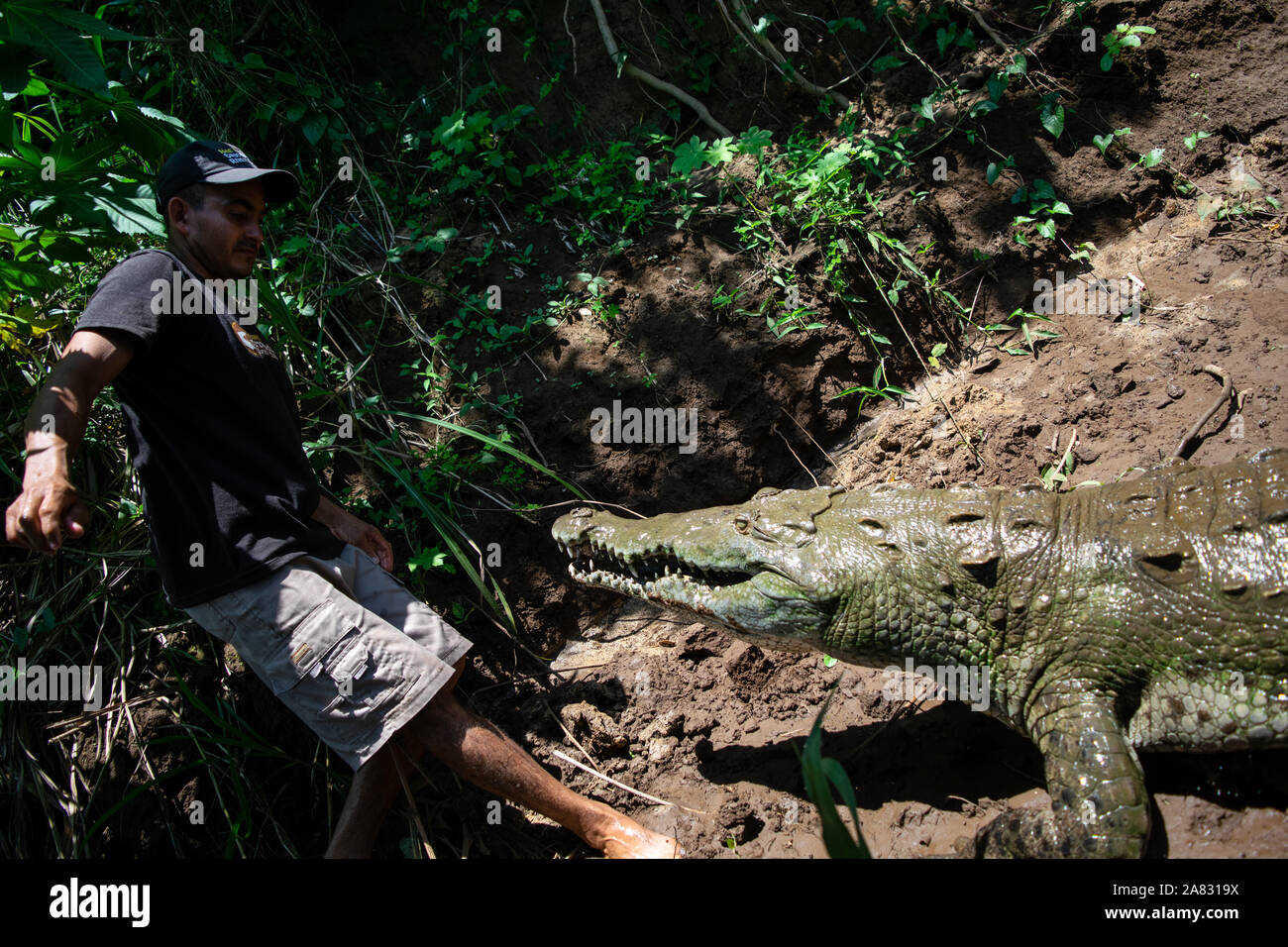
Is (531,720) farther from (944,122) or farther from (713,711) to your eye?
(944,122)

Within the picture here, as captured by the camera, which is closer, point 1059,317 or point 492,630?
point 492,630

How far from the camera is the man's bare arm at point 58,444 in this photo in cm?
210

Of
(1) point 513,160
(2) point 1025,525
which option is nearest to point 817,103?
(1) point 513,160

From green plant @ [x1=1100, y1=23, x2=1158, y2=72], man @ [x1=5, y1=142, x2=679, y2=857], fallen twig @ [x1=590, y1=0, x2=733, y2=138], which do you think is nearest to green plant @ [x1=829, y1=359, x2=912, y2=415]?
fallen twig @ [x1=590, y1=0, x2=733, y2=138]

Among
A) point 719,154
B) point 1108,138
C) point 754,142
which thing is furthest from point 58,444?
point 1108,138

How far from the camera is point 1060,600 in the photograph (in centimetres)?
277

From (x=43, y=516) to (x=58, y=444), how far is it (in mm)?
207

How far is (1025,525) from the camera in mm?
2875

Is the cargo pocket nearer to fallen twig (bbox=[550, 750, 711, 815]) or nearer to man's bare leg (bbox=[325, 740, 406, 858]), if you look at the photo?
man's bare leg (bbox=[325, 740, 406, 858])

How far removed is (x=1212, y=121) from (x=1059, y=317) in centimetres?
143

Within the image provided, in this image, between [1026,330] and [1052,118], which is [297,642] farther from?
[1052,118]

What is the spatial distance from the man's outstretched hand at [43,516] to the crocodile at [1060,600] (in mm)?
1937

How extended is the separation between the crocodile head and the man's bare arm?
5.97 ft
